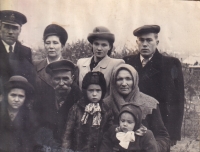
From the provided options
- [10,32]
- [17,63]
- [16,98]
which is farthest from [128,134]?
[10,32]

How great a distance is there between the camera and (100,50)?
2854 mm

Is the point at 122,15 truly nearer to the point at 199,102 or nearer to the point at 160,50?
the point at 160,50

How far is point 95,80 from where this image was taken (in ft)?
9.22

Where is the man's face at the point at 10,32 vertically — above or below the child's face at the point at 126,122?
above

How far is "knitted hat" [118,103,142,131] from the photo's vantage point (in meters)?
2.77

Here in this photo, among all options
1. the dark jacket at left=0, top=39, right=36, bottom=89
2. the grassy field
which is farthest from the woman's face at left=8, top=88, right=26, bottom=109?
the grassy field

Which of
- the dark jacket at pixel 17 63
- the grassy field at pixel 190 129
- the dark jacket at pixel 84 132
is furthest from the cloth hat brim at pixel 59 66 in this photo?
the grassy field at pixel 190 129

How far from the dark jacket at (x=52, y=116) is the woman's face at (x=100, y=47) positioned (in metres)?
0.36

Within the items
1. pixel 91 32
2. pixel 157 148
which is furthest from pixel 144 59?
pixel 157 148

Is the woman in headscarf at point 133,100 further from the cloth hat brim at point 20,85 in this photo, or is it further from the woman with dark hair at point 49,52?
the cloth hat brim at point 20,85

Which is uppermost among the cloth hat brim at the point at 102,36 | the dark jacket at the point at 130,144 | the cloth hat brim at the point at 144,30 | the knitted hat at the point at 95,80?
the cloth hat brim at the point at 144,30

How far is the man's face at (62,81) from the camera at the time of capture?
2.83m

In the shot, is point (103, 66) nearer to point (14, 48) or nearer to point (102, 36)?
point (102, 36)

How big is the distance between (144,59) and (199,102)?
67cm
